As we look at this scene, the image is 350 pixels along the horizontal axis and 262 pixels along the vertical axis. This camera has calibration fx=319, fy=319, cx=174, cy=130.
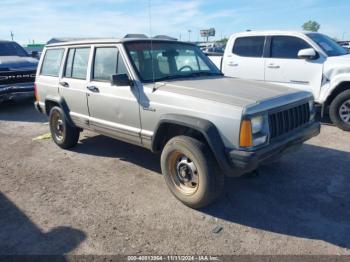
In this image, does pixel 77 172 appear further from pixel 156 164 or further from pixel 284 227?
pixel 284 227

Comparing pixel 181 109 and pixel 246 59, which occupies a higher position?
pixel 246 59

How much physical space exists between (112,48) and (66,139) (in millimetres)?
2081

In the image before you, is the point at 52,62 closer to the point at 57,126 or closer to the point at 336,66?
the point at 57,126

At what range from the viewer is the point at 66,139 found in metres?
5.62

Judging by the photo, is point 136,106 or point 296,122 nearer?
point 296,122

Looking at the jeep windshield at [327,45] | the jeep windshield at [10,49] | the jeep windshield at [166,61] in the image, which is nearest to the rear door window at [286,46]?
the jeep windshield at [327,45]

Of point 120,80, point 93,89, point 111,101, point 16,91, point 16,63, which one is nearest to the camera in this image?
point 120,80

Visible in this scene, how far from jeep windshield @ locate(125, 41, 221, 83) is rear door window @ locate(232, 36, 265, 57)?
298cm

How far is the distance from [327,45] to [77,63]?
5261 millimetres

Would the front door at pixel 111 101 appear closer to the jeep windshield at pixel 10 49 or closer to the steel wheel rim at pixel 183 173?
the steel wheel rim at pixel 183 173

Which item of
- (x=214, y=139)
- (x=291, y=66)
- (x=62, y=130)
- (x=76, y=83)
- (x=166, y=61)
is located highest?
(x=166, y=61)

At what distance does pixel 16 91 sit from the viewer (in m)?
9.04

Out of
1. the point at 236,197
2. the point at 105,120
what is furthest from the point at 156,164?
the point at 236,197

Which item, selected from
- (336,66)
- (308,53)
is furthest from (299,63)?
(336,66)
